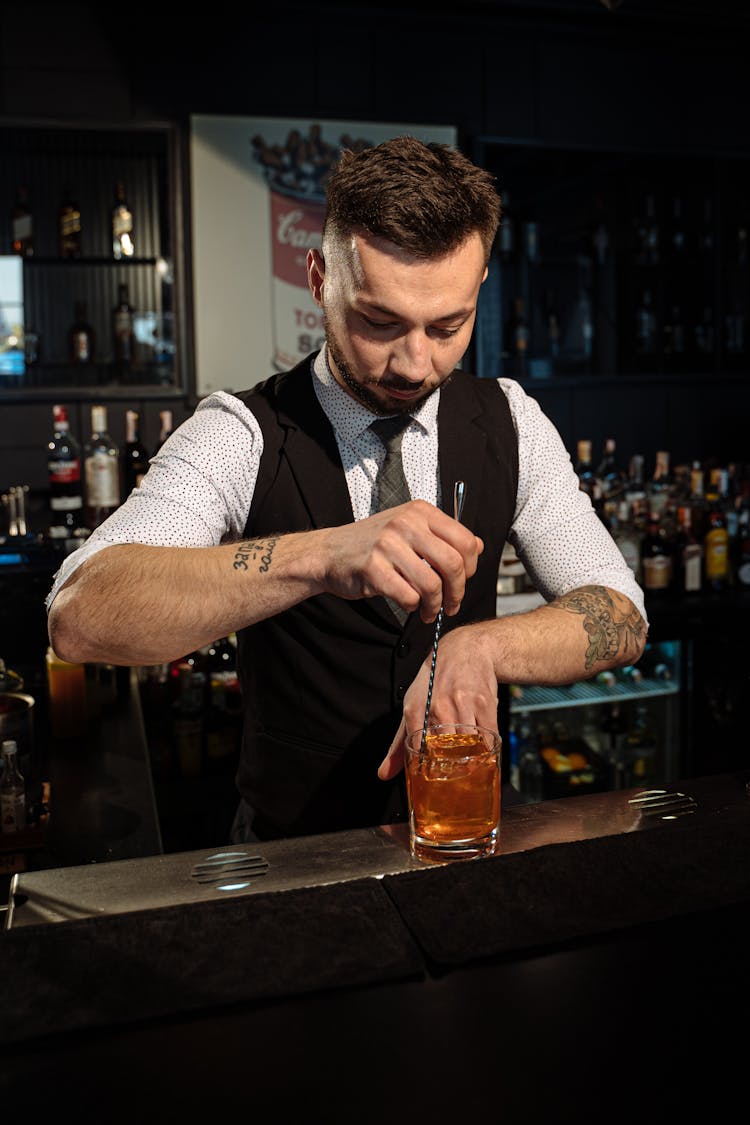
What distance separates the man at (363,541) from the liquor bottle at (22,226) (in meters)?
2.85

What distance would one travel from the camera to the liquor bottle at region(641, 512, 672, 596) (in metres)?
3.24

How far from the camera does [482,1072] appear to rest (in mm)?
648

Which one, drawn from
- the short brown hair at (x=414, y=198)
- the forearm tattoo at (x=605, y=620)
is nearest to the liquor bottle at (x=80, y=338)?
the short brown hair at (x=414, y=198)

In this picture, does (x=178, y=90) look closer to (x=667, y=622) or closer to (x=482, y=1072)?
(x=667, y=622)

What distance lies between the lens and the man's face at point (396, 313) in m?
1.35

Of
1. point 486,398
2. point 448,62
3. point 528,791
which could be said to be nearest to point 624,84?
point 448,62

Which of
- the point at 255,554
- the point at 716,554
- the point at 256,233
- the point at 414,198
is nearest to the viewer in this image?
the point at 255,554

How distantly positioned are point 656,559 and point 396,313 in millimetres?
2109

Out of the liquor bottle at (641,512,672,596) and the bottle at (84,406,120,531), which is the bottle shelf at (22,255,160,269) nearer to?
the bottle at (84,406,120,531)

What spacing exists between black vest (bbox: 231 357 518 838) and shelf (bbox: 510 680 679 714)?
155 cm

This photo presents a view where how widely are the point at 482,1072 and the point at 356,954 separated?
174 millimetres

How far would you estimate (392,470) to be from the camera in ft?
5.18

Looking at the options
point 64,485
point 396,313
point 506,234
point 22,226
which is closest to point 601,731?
point 64,485

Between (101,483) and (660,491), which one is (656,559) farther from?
(101,483)
